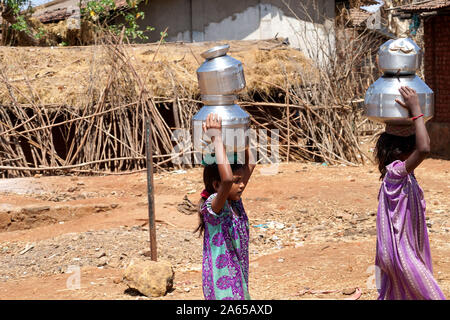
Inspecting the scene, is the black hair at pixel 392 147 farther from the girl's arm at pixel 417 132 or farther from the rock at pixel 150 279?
the rock at pixel 150 279

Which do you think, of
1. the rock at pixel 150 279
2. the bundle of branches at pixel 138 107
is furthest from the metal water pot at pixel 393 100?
the bundle of branches at pixel 138 107

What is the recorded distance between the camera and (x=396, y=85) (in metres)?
3.05

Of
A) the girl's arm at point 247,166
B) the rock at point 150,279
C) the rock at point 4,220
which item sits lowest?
the rock at point 4,220

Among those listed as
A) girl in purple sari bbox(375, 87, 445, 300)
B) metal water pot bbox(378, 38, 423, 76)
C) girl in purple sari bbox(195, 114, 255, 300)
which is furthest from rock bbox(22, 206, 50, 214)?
metal water pot bbox(378, 38, 423, 76)

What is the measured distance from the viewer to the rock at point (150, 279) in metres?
4.56

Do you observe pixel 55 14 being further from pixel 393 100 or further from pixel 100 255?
pixel 393 100

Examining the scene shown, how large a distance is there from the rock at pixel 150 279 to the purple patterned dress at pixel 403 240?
1.91 m

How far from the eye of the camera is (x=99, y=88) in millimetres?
9547

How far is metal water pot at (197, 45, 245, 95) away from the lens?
115 inches

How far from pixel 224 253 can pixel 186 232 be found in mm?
3382

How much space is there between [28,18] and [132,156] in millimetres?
6852

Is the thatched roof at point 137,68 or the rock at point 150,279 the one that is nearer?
the rock at point 150,279

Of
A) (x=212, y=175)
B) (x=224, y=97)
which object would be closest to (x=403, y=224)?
(x=212, y=175)
